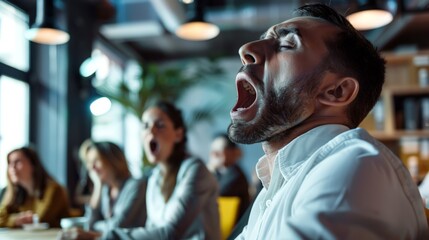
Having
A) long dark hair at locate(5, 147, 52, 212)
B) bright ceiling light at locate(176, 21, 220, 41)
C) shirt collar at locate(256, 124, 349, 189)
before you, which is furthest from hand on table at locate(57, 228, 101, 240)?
bright ceiling light at locate(176, 21, 220, 41)

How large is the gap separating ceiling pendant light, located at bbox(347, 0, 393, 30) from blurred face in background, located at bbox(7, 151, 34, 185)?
249 centimetres

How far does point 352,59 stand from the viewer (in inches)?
35.9

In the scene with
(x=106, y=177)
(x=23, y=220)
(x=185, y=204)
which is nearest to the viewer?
(x=185, y=204)

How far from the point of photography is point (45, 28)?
3527 mm

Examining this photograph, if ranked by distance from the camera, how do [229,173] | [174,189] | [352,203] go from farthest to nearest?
[229,173] < [174,189] < [352,203]

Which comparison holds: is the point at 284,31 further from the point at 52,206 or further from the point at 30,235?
the point at 52,206

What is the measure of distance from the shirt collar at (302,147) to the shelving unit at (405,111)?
4.34 metres

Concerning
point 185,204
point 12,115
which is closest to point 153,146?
point 185,204

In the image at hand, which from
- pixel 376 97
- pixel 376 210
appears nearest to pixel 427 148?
pixel 376 97

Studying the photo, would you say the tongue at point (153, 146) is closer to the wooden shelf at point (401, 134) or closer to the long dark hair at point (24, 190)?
the long dark hair at point (24, 190)

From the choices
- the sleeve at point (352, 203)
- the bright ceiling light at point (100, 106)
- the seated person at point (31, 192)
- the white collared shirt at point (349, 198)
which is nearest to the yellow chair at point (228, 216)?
the seated person at point (31, 192)

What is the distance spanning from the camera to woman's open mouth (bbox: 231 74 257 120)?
968 millimetres

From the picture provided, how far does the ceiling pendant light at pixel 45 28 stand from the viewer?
139 inches

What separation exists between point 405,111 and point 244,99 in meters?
4.45
